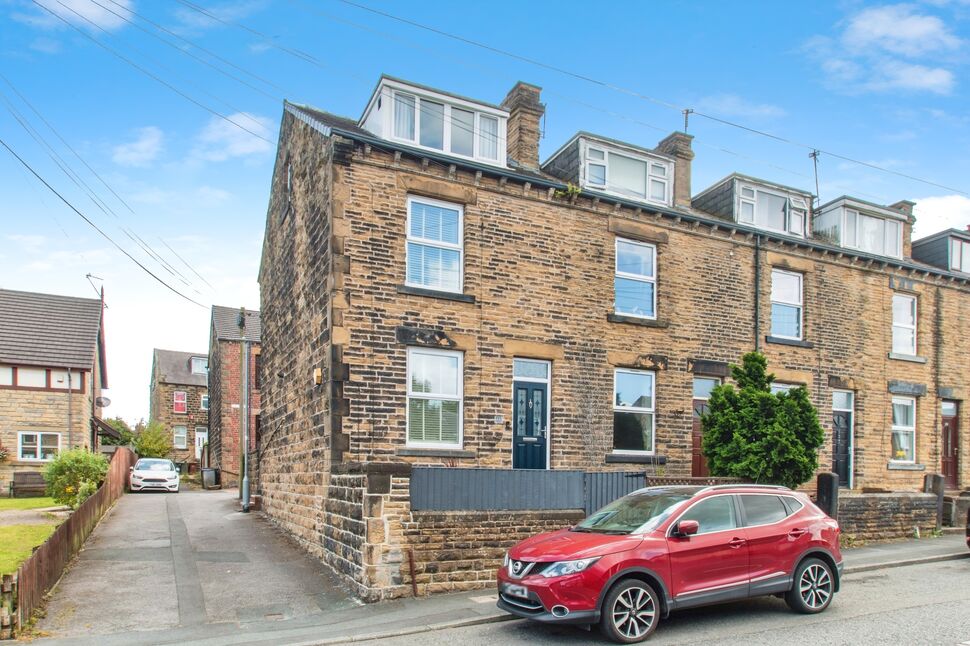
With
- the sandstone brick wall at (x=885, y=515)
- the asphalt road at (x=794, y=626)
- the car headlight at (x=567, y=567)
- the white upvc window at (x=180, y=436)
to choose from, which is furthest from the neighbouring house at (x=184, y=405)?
the car headlight at (x=567, y=567)

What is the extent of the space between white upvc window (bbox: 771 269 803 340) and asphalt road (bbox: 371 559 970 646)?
8788 millimetres

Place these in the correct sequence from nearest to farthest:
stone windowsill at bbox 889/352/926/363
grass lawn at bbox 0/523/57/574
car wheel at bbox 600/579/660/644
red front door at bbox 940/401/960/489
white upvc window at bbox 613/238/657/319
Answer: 1. car wheel at bbox 600/579/660/644
2. grass lawn at bbox 0/523/57/574
3. white upvc window at bbox 613/238/657/319
4. stone windowsill at bbox 889/352/926/363
5. red front door at bbox 940/401/960/489

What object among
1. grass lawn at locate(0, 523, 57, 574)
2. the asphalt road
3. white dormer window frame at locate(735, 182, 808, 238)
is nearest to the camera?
the asphalt road

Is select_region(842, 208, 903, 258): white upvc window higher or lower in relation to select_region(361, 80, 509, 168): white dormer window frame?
lower

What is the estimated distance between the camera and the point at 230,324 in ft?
130

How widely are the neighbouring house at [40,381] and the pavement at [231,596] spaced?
13777mm

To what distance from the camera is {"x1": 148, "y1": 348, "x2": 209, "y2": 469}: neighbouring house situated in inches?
1928

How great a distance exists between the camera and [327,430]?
13.5 meters

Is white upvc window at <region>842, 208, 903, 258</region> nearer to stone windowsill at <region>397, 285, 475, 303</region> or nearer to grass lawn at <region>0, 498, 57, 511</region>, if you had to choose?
stone windowsill at <region>397, 285, 475, 303</region>

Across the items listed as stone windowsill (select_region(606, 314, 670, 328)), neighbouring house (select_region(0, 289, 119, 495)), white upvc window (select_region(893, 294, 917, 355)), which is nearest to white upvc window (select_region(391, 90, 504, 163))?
stone windowsill (select_region(606, 314, 670, 328))

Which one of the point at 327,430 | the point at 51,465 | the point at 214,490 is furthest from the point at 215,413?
→ the point at 327,430

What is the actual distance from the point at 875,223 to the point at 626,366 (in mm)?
9754

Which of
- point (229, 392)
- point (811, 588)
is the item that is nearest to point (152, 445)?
point (229, 392)

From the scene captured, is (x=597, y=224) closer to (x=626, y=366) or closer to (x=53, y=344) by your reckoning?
(x=626, y=366)
